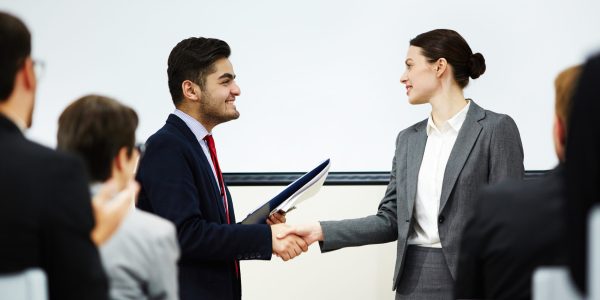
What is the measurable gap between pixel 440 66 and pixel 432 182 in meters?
0.46

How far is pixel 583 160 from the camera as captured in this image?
1.25 metres

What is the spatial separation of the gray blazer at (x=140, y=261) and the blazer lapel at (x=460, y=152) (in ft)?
4.63

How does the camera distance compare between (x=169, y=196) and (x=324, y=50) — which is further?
(x=324, y=50)

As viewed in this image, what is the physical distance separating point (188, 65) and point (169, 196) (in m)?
0.58

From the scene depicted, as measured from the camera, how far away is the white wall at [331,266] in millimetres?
3686

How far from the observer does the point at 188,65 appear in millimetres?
2980

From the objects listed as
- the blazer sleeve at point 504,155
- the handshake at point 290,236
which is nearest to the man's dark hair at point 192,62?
the handshake at point 290,236

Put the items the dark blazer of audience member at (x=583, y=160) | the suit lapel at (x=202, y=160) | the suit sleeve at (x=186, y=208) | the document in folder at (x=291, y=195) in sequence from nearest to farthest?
the dark blazer of audience member at (x=583, y=160), the suit sleeve at (x=186, y=208), the suit lapel at (x=202, y=160), the document in folder at (x=291, y=195)

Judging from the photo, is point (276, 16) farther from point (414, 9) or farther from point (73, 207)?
point (73, 207)

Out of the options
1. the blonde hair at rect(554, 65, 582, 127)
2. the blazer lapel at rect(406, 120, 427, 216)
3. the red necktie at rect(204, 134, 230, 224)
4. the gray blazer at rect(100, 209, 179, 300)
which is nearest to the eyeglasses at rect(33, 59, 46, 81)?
the gray blazer at rect(100, 209, 179, 300)

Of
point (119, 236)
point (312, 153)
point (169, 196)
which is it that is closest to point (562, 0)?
point (312, 153)

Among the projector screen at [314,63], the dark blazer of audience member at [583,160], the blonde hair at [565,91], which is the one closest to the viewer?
the dark blazer of audience member at [583,160]

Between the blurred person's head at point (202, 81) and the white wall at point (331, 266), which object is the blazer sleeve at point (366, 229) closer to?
the white wall at point (331, 266)

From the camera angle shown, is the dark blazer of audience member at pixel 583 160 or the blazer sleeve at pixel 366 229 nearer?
the dark blazer of audience member at pixel 583 160
